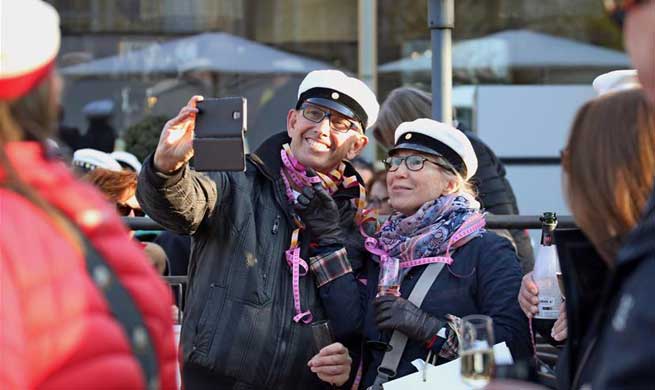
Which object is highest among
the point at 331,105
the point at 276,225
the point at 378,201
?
the point at 331,105

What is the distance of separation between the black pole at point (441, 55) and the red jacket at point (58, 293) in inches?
124

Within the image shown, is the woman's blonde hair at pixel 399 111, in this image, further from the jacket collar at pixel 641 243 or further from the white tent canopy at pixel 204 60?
the white tent canopy at pixel 204 60

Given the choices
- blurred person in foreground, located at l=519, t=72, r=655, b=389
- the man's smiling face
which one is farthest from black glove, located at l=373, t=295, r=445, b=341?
blurred person in foreground, located at l=519, t=72, r=655, b=389

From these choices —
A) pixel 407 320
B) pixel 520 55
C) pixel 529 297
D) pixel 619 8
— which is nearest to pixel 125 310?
pixel 619 8

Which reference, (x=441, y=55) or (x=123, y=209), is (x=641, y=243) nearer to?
(x=441, y=55)

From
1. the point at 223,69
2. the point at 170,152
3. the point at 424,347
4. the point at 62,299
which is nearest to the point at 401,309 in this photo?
the point at 424,347

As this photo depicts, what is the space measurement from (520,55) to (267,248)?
8.39 metres

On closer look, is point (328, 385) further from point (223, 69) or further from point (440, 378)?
point (223, 69)

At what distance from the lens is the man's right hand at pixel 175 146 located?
392 centimetres

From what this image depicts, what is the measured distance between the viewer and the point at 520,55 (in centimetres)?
1208

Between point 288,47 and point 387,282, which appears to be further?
point 288,47

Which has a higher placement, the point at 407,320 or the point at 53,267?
the point at 53,267

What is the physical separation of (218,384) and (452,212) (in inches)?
42.3

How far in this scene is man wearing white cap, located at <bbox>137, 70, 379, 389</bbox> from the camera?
4000mm
